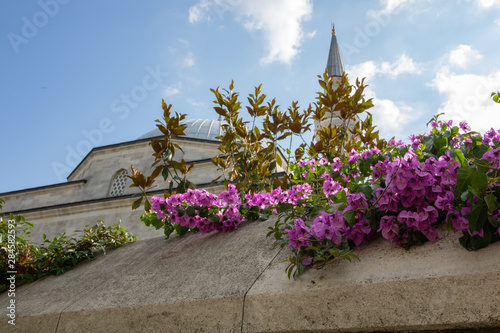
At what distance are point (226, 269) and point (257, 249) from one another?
0.24m

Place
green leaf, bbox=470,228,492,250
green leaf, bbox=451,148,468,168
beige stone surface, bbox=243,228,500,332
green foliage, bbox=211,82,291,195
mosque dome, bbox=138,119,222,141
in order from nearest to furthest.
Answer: beige stone surface, bbox=243,228,500,332
green leaf, bbox=470,228,492,250
green leaf, bbox=451,148,468,168
green foliage, bbox=211,82,291,195
mosque dome, bbox=138,119,222,141

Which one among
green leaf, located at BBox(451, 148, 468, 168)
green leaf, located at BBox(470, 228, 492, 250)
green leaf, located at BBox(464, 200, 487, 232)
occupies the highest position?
green leaf, located at BBox(451, 148, 468, 168)

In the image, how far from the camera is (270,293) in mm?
1445

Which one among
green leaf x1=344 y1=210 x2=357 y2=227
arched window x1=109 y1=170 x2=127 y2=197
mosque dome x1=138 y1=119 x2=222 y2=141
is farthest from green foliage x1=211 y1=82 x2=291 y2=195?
mosque dome x1=138 y1=119 x2=222 y2=141

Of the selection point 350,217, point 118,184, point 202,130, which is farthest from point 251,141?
point 202,130

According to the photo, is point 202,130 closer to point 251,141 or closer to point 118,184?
point 118,184

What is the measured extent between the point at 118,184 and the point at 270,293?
1308 cm

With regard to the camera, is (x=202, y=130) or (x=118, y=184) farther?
(x=202, y=130)

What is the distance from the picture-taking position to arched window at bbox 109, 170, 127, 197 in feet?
43.2

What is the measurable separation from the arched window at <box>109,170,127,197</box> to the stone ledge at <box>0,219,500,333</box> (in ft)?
36.7

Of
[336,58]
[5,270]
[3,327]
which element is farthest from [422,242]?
[336,58]

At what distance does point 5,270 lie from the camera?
3316mm

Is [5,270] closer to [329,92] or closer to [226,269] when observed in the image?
[226,269]

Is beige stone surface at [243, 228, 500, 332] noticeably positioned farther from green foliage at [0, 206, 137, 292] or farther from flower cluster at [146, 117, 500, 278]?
green foliage at [0, 206, 137, 292]
